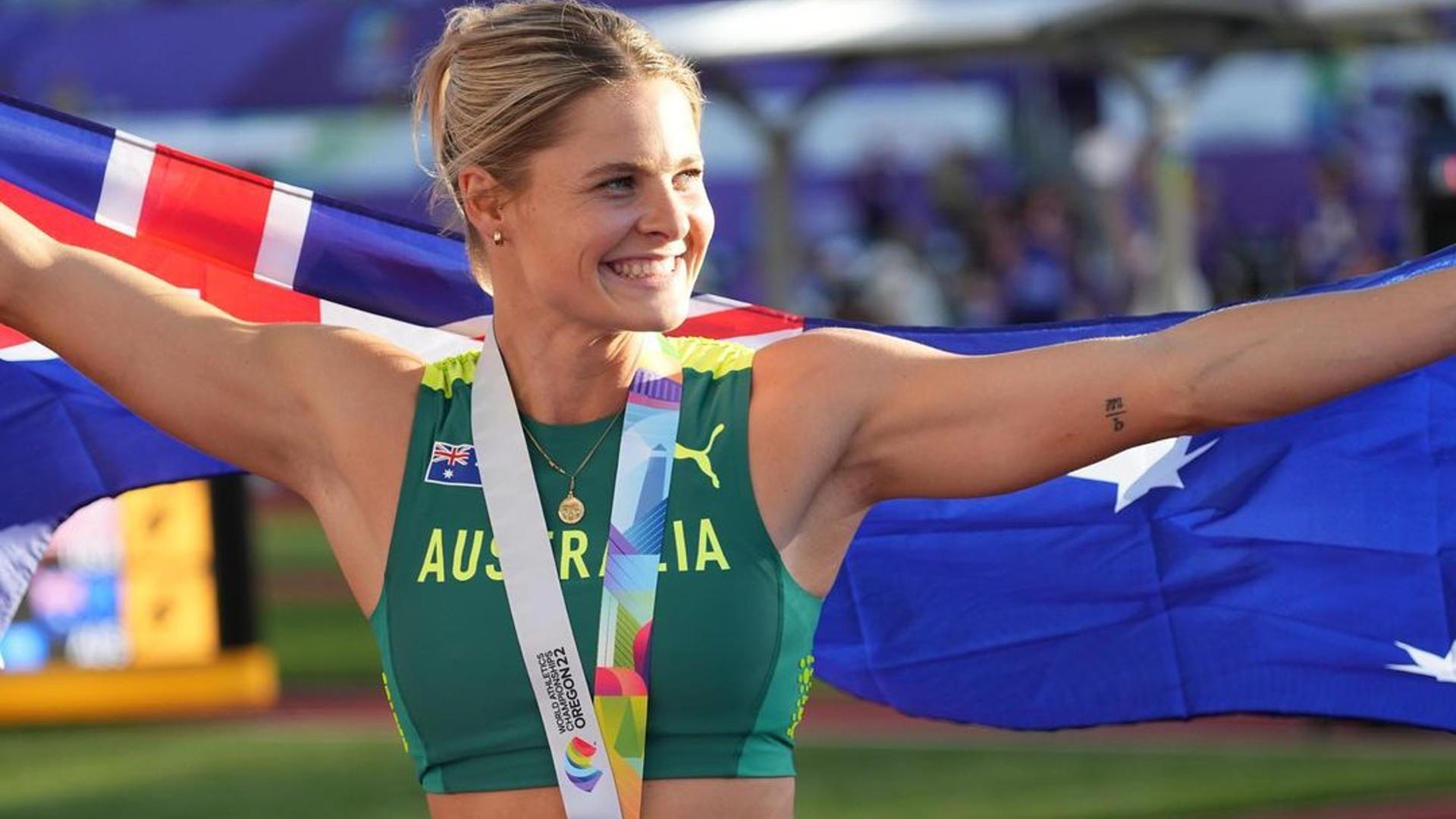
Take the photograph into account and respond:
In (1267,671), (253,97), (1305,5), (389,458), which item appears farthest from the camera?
(253,97)

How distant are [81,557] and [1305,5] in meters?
6.78

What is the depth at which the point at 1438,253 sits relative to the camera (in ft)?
10.6

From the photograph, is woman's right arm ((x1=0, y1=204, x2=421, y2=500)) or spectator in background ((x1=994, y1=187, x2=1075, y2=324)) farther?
spectator in background ((x1=994, y1=187, x2=1075, y2=324))

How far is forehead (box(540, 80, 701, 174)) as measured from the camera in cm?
250

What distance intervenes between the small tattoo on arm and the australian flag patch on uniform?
710 millimetres

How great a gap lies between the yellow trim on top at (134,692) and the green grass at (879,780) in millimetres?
308

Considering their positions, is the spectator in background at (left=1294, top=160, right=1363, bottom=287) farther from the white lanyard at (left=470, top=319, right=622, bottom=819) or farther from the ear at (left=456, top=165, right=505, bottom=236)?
the white lanyard at (left=470, top=319, right=622, bottom=819)

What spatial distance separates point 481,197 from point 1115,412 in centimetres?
77

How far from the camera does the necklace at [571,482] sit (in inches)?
102

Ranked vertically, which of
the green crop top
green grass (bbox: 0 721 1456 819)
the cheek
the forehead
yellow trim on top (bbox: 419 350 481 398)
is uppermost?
the forehead

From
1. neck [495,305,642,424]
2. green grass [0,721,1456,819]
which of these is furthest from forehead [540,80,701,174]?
green grass [0,721,1456,819]

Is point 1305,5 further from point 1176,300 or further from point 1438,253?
point 1438,253

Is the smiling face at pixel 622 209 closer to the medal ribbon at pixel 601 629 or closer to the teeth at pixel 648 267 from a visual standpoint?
the teeth at pixel 648 267

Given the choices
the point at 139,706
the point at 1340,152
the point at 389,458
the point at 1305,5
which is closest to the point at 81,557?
the point at 139,706
